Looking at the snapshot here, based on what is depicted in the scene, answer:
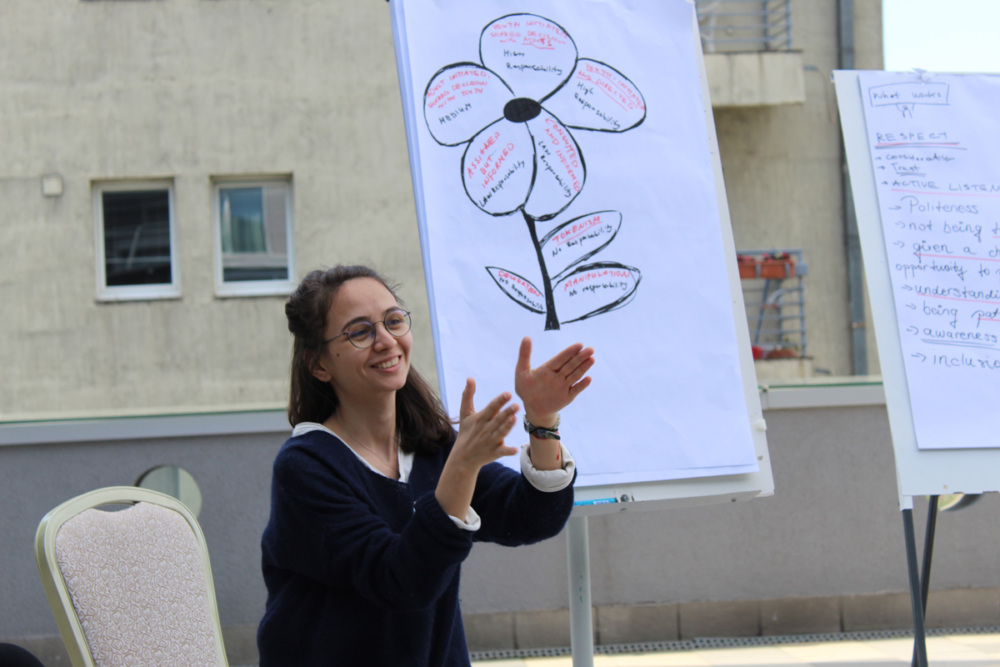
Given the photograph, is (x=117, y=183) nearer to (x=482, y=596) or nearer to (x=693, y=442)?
(x=482, y=596)

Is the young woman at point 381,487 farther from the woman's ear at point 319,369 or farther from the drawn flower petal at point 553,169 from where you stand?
the drawn flower petal at point 553,169

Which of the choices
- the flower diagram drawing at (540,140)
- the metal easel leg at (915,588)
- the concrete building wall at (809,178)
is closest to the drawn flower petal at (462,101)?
the flower diagram drawing at (540,140)

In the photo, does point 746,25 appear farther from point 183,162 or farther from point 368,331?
point 368,331

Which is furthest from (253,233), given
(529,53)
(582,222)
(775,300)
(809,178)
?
(582,222)

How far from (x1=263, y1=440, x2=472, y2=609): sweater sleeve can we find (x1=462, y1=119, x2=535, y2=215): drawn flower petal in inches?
29.0

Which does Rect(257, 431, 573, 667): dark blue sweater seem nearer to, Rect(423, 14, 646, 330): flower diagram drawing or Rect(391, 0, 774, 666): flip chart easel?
Rect(391, 0, 774, 666): flip chart easel

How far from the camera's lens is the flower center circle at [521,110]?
191 centimetres

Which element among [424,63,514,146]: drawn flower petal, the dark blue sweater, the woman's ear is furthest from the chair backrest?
[424,63,514,146]: drawn flower petal

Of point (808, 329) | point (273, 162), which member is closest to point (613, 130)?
point (273, 162)

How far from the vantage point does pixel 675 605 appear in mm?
3779

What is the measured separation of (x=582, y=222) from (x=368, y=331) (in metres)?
0.72

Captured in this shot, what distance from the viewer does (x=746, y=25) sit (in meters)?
6.92

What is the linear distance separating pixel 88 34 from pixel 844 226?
5642 millimetres

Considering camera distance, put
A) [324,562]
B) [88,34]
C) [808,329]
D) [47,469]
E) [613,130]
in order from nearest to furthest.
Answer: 1. [324,562]
2. [613,130]
3. [47,469]
4. [88,34]
5. [808,329]
